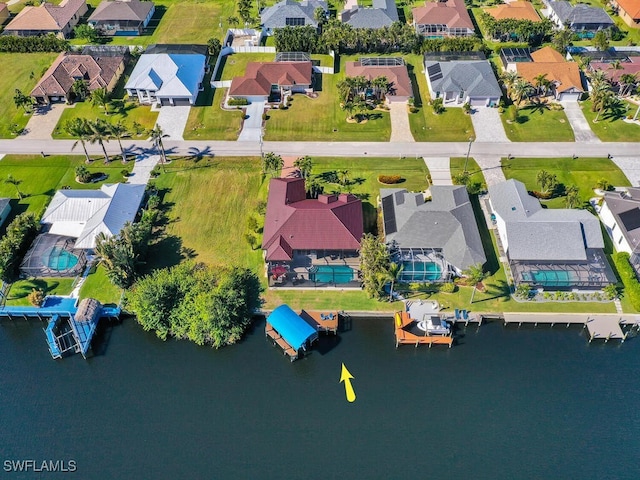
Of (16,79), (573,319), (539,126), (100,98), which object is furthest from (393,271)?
(16,79)

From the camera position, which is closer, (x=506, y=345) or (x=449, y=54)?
(x=506, y=345)

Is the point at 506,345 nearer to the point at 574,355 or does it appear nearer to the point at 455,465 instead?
the point at 574,355

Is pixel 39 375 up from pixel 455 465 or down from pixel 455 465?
up

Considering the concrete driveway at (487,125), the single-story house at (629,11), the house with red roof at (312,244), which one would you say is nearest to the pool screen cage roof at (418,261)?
the house with red roof at (312,244)

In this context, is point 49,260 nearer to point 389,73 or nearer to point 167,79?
point 167,79

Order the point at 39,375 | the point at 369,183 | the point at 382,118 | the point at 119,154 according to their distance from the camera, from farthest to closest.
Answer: the point at 382,118
the point at 119,154
the point at 369,183
the point at 39,375

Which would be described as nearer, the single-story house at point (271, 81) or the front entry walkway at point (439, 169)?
the front entry walkway at point (439, 169)

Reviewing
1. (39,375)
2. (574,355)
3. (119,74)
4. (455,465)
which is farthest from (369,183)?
(119,74)

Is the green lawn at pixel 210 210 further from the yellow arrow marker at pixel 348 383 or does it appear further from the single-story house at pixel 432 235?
the single-story house at pixel 432 235
